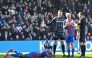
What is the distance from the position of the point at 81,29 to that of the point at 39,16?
10.9 metres

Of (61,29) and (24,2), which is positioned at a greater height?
(24,2)

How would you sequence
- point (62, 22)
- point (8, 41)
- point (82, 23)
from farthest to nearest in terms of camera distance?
1. point (8, 41)
2. point (62, 22)
3. point (82, 23)

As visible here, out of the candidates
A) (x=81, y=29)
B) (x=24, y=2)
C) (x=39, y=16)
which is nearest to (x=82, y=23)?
(x=81, y=29)

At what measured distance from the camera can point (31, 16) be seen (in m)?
26.0

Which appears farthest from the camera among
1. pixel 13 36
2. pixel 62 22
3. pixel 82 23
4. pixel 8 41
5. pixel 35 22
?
pixel 35 22

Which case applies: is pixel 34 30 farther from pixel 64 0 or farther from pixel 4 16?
pixel 64 0

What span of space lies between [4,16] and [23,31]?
2710 mm

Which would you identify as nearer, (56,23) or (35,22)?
(56,23)

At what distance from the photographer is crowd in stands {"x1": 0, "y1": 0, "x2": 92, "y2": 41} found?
23453 millimetres

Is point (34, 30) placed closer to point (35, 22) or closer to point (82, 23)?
Answer: point (35, 22)

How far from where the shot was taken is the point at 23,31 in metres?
23.5

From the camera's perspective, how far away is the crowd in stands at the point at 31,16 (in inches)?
923

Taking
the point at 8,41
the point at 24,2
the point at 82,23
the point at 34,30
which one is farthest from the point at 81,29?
the point at 24,2

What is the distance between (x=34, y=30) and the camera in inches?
945
